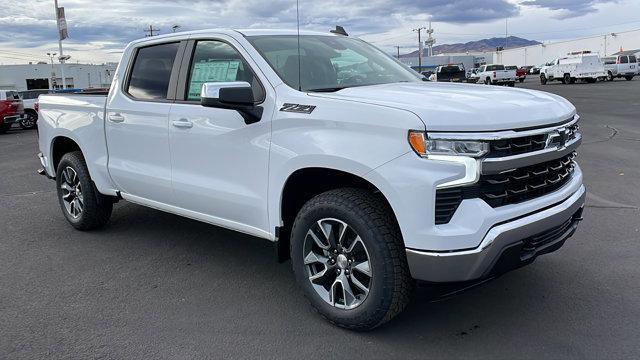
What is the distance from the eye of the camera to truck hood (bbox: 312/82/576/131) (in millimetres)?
3041

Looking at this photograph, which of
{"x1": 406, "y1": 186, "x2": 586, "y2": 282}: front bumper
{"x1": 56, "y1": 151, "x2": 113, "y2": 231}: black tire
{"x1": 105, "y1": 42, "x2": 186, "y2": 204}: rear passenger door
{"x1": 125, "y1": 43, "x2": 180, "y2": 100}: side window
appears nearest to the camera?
{"x1": 406, "y1": 186, "x2": 586, "y2": 282}: front bumper

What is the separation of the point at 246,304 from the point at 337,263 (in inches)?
34.6

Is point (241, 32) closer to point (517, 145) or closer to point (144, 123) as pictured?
point (144, 123)

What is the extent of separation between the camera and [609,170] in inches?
328

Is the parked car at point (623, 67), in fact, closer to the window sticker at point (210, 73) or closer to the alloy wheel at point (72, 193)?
the alloy wheel at point (72, 193)

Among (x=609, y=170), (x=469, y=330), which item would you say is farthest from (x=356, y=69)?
(x=609, y=170)

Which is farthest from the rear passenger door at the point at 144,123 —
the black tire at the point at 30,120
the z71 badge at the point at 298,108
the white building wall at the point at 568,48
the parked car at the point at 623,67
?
the white building wall at the point at 568,48

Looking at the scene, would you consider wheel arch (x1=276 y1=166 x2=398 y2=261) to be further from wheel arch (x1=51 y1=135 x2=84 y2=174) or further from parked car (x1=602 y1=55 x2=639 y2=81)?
parked car (x1=602 y1=55 x2=639 y2=81)

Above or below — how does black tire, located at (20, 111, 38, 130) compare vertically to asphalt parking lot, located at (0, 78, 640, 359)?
above

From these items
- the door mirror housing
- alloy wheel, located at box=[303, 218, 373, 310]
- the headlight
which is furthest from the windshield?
the headlight

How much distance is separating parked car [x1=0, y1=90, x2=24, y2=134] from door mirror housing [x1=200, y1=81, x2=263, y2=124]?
19.4m

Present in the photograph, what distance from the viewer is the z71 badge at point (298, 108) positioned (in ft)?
11.6

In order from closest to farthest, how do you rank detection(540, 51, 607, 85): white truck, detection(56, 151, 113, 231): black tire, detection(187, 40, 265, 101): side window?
detection(187, 40, 265, 101): side window
detection(56, 151, 113, 231): black tire
detection(540, 51, 607, 85): white truck

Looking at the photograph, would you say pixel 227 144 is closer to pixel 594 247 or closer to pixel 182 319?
Result: pixel 182 319
